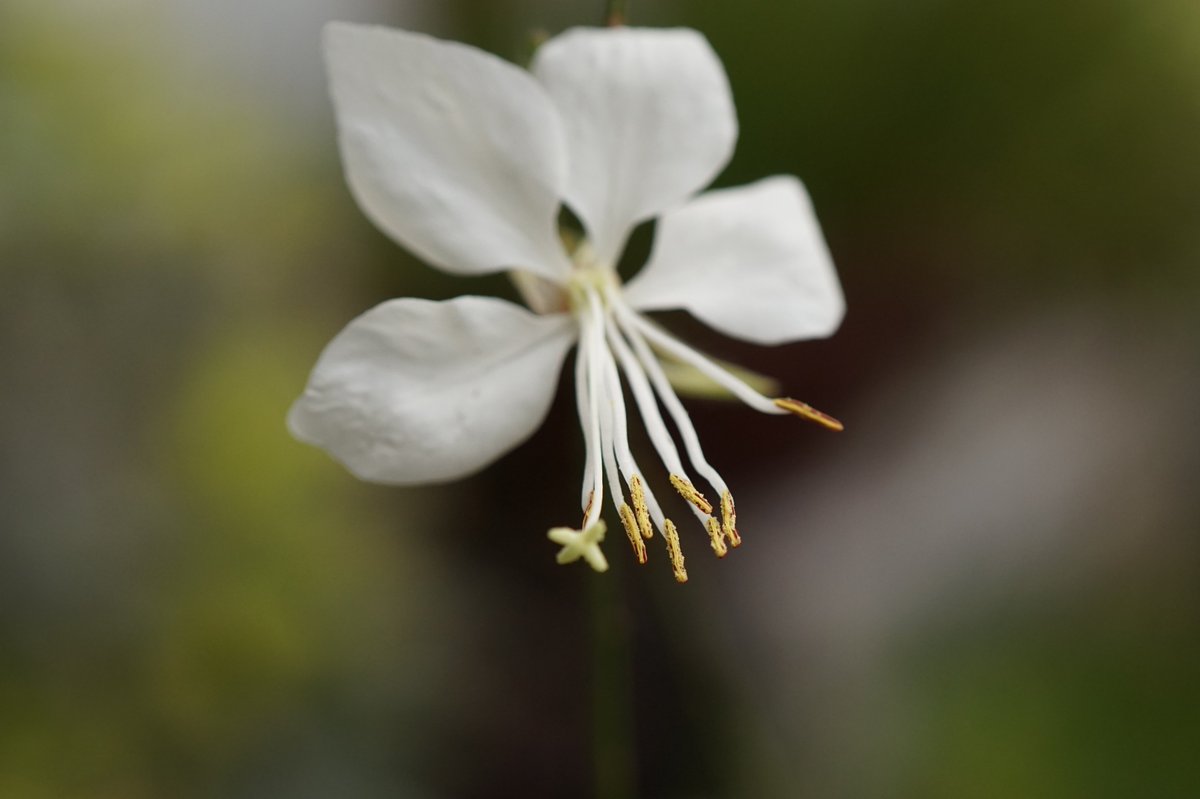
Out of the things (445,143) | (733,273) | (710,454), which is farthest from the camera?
(710,454)

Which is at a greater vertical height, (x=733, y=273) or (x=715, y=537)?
(x=733, y=273)

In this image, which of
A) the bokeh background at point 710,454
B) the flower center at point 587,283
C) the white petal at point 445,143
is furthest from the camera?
the bokeh background at point 710,454

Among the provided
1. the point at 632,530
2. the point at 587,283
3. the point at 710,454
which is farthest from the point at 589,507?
the point at 710,454

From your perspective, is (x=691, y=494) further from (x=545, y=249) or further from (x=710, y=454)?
(x=710, y=454)

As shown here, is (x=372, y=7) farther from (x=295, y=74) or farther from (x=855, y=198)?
(x=855, y=198)

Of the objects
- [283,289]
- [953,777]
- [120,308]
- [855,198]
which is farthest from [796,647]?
[120,308]

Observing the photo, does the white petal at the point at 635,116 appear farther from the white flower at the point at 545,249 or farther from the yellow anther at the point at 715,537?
the yellow anther at the point at 715,537

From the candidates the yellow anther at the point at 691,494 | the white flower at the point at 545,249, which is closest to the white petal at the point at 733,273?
the white flower at the point at 545,249

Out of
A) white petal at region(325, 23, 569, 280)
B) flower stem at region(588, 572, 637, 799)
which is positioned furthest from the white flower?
flower stem at region(588, 572, 637, 799)
